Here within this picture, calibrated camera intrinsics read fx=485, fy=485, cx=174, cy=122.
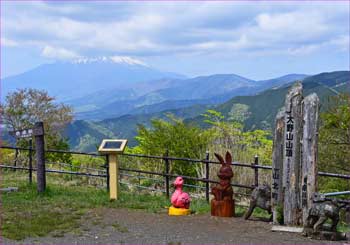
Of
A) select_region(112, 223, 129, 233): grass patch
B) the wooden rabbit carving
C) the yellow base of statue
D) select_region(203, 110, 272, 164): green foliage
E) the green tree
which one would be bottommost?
select_region(112, 223, 129, 233): grass patch

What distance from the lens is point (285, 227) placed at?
665 centimetres

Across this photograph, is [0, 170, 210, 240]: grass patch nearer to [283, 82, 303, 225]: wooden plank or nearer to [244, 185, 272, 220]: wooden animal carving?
[244, 185, 272, 220]: wooden animal carving

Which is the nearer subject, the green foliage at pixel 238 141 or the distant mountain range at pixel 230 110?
the green foliage at pixel 238 141

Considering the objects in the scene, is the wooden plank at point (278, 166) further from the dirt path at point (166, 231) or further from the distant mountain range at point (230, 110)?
the distant mountain range at point (230, 110)

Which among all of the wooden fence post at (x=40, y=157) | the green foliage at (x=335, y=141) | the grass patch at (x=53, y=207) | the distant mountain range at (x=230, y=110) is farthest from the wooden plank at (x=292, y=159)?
the distant mountain range at (x=230, y=110)

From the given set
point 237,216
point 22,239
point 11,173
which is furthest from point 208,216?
point 11,173

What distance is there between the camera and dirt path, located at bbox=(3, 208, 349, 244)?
6.04 m

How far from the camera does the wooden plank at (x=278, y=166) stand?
6961mm

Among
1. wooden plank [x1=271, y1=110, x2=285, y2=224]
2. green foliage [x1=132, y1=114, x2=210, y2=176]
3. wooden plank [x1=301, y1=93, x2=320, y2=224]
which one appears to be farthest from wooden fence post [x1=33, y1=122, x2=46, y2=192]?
green foliage [x1=132, y1=114, x2=210, y2=176]

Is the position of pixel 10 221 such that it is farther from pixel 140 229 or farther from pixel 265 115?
pixel 265 115

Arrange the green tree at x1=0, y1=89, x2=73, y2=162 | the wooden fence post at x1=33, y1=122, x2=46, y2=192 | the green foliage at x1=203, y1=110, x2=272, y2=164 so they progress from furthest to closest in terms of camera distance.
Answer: the green tree at x1=0, y1=89, x2=73, y2=162 < the green foliage at x1=203, y1=110, x2=272, y2=164 < the wooden fence post at x1=33, y1=122, x2=46, y2=192

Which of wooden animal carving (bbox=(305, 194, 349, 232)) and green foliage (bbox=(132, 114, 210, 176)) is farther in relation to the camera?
green foliage (bbox=(132, 114, 210, 176))

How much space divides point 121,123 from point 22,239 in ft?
395

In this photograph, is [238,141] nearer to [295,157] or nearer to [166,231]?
[295,157]
